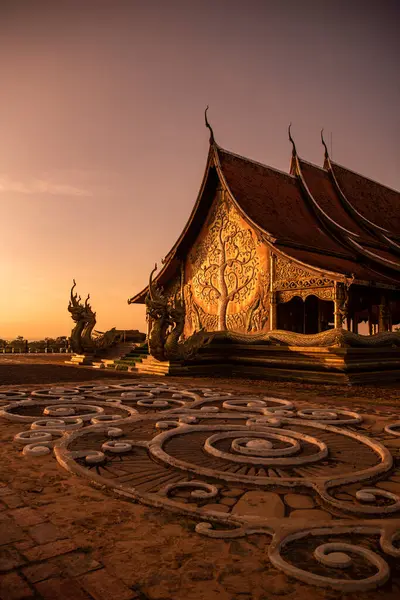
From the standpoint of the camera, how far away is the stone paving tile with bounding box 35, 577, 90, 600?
1.50 meters

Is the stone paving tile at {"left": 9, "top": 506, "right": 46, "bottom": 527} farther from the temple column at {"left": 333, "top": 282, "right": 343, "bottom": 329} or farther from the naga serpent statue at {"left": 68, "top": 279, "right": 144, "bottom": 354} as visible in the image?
the naga serpent statue at {"left": 68, "top": 279, "right": 144, "bottom": 354}

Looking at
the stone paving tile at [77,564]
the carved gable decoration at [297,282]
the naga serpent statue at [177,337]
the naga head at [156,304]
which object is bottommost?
the stone paving tile at [77,564]

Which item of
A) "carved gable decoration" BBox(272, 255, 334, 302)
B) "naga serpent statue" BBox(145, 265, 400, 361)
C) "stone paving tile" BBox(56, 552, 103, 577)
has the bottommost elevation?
"stone paving tile" BBox(56, 552, 103, 577)

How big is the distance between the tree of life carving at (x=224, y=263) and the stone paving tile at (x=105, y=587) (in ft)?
39.5

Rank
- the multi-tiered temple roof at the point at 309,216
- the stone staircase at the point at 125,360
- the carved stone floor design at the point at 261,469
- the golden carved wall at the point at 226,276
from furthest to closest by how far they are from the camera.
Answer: the golden carved wall at the point at 226,276
the multi-tiered temple roof at the point at 309,216
the stone staircase at the point at 125,360
the carved stone floor design at the point at 261,469

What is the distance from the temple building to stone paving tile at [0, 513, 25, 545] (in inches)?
386

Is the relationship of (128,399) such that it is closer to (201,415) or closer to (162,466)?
(201,415)

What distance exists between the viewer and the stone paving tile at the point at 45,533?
1.91 m

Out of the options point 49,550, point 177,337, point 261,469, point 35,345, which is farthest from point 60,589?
point 35,345

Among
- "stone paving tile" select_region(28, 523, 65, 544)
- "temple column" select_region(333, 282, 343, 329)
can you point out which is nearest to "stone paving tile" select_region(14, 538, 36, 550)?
"stone paving tile" select_region(28, 523, 65, 544)

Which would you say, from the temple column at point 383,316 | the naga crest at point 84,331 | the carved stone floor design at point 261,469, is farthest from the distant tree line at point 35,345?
the carved stone floor design at point 261,469

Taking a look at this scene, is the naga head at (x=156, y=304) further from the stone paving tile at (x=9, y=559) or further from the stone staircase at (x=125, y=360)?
the stone paving tile at (x=9, y=559)

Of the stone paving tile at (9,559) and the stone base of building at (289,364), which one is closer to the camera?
the stone paving tile at (9,559)

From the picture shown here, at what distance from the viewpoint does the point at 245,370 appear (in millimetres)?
11000
